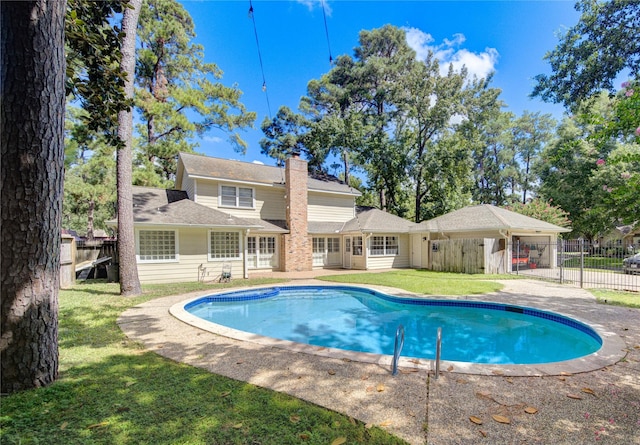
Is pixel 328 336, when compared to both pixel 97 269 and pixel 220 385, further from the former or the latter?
pixel 97 269

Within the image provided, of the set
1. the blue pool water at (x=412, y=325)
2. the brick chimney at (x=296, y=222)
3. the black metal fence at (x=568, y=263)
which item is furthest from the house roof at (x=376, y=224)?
the blue pool water at (x=412, y=325)

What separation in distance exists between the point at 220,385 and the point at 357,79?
29906mm

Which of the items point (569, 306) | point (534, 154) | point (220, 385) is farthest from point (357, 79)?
point (220, 385)

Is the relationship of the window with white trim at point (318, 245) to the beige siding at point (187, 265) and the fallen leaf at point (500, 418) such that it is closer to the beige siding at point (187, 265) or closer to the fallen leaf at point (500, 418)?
the beige siding at point (187, 265)

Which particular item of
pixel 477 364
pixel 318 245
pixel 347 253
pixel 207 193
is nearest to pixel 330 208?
pixel 318 245

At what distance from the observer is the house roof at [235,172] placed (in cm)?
1642

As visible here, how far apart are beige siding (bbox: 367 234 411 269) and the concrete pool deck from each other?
42.7 feet

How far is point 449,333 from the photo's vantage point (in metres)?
7.54

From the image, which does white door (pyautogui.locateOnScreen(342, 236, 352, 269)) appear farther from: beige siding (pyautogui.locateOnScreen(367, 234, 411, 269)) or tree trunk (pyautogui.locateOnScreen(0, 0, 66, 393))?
tree trunk (pyautogui.locateOnScreen(0, 0, 66, 393))

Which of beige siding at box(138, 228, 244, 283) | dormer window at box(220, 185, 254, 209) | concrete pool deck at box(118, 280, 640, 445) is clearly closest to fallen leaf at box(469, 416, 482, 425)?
concrete pool deck at box(118, 280, 640, 445)

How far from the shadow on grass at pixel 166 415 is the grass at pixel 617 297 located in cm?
966

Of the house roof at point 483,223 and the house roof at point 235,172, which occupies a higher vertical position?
the house roof at point 235,172

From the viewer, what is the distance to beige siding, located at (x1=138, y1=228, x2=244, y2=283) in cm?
1259

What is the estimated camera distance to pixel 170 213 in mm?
13266
